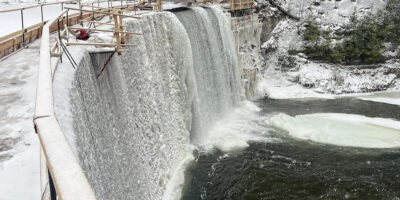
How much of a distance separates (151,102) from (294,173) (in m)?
5.62

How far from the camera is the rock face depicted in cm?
2328

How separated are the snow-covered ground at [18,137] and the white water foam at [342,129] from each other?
11.9 m

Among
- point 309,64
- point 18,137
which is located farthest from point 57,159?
point 309,64

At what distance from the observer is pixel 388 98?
2184 centimetres

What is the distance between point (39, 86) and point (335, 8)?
980 inches

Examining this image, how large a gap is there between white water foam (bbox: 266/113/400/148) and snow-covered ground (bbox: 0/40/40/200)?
39.1 feet

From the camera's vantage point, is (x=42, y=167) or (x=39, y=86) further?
(x=42, y=167)

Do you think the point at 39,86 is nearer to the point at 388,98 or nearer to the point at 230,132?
the point at 230,132

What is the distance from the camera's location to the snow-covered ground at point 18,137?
3836mm

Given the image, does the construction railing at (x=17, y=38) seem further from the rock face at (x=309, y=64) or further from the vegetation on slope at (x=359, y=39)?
the vegetation on slope at (x=359, y=39)

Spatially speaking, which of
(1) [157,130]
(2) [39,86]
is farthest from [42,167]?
(1) [157,130]

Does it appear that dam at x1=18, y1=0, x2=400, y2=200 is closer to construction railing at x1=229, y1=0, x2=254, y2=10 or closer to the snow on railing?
the snow on railing

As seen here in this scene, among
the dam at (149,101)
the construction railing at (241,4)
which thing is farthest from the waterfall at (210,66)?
the construction railing at (241,4)

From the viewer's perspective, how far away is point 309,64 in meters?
24.2
